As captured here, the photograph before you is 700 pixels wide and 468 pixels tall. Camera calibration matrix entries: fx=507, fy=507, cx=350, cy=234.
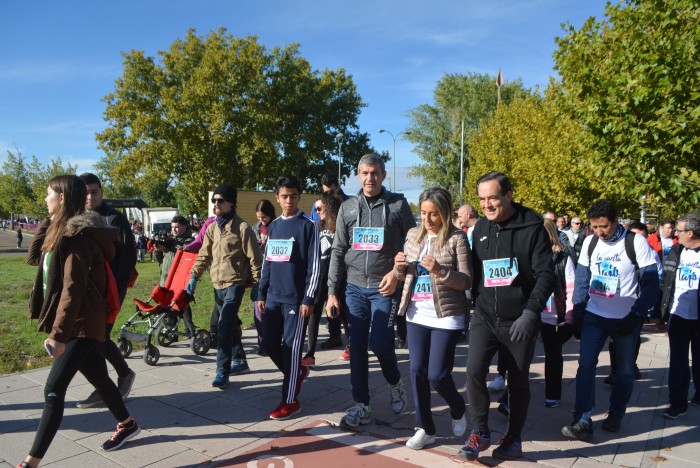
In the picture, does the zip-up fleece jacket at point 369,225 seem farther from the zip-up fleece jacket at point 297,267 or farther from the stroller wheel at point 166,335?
the stroller wheel at point 166,335

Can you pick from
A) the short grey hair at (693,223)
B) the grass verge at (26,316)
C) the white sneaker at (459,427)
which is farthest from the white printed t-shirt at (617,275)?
the grass verge at (26,316)

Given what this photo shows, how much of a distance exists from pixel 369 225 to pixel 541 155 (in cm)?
1837

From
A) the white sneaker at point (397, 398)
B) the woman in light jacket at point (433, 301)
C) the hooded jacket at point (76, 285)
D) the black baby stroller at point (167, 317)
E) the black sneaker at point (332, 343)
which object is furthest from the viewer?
the black sneaker at point (332, 343)

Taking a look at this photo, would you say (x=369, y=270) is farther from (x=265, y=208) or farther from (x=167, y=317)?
(x=167, y=317)

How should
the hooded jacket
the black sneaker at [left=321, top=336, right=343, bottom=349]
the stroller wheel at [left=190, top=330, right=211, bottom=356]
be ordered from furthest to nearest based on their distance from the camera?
1. the black sneaker at [left=321, top=336, right=343, bottom=349]
2. the stroller wheel at [left=190, top=330, right=211, bottom=356]
3. the hooded jacket

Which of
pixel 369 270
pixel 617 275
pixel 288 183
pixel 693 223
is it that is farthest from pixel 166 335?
pixel 693 223

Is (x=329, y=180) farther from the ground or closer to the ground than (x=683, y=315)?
farther from the ground

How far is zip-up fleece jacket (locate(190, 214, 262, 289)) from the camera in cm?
526

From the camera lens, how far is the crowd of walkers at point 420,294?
3.37 m

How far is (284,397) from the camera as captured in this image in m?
4.38

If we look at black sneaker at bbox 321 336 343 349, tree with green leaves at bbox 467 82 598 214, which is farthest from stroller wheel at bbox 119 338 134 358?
tree with green leaves at bbox 467 82 598 214

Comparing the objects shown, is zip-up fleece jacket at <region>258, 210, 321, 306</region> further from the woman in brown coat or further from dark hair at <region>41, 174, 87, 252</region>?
dark hair at <region>41, 174, 87, 252</region>

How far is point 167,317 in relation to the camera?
648 centimetres

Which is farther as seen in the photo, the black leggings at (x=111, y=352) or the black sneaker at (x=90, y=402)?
the black sneaker at (x=90, y=402)
